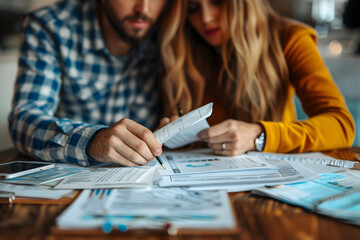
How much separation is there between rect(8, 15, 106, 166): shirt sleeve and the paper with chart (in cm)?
24

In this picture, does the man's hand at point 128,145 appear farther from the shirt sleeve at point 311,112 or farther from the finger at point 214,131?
the shirt sleeve at point 311,112

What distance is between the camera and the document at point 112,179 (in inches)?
23.0

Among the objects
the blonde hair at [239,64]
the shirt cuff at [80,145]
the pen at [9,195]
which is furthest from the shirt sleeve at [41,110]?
the blonde hair at [239,64]

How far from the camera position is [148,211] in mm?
453

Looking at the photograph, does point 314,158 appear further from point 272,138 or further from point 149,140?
point 149,140

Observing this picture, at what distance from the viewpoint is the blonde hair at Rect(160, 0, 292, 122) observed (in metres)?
1.21

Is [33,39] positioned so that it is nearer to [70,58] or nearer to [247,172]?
[70,58]

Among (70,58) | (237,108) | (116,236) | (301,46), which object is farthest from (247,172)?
(70,58)

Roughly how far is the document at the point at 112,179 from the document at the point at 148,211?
3 centimetres

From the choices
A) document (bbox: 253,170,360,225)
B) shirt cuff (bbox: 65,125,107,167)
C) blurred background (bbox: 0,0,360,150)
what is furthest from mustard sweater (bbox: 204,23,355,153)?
shirt cuff (bbox: 65,125,107,167)

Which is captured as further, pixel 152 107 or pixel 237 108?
pixel 152 107

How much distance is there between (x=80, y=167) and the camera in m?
0.77

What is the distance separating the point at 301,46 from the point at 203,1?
1.32 ft

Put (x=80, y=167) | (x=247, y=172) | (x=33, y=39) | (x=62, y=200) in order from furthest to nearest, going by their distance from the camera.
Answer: (x=33, y=39) → (x=80, y=167) → (x=247, y=172) → (x=62, y=200)
